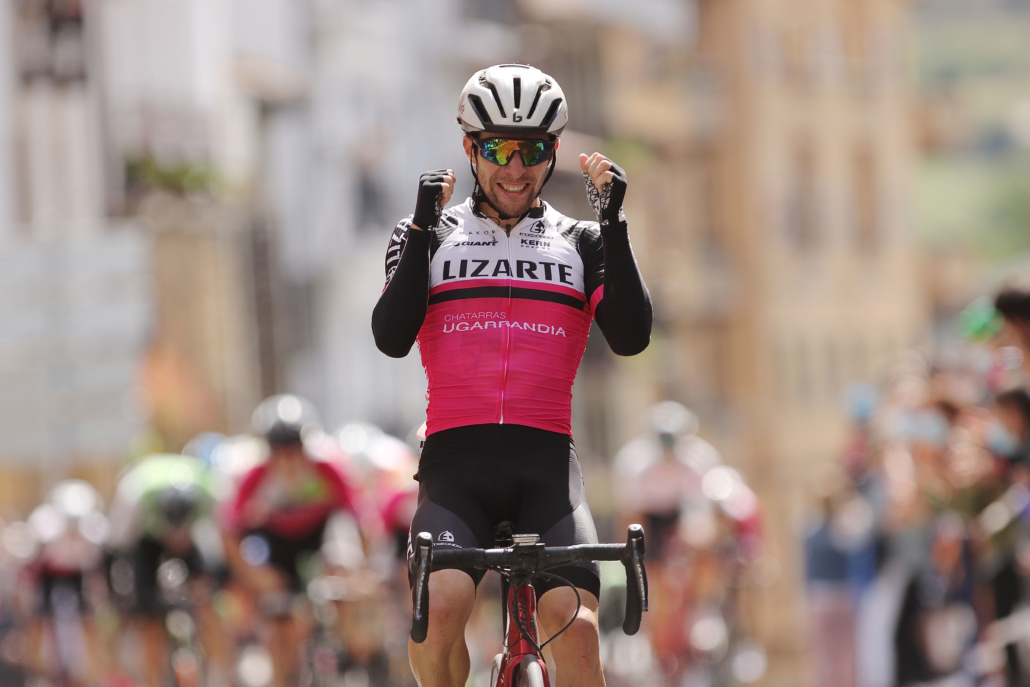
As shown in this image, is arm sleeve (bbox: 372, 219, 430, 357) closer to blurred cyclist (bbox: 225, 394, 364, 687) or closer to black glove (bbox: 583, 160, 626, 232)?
black glove (bbox: 583, 160, 626, 232)

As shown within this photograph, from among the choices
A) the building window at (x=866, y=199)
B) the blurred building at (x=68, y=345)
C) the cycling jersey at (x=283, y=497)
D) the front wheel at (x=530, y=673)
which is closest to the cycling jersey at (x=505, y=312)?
the front wheel at (x=530, y=673)

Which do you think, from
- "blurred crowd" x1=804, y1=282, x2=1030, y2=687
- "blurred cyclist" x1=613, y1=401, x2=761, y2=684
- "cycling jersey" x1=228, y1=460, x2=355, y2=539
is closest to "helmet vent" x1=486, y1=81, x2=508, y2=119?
"blurred crowd" x1=804, y1=282, x2=1030, y2=687

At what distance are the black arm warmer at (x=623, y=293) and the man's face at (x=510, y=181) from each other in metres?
0.38

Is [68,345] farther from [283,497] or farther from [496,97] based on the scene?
[496,97]

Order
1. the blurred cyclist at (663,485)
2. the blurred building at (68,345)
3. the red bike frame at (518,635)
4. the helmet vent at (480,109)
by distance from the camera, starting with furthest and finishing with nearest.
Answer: the blurred building at (68,345) → the blurred cyclist at (663,485) → the helmet vent at (480,109) → the red bike frame at (518,635)

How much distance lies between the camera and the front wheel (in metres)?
6.07

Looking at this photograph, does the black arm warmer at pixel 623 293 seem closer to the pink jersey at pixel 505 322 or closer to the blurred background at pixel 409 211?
the pink jersey at pixel 505 322

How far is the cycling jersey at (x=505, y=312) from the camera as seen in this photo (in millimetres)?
6449

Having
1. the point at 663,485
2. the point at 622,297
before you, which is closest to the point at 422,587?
the point at 622,297

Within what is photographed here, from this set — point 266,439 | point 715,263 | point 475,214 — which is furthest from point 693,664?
point 715,263

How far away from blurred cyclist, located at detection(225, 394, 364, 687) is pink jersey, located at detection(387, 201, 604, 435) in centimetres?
638

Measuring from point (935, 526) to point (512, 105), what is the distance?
7.10m

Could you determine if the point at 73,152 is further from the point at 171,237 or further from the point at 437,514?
the point at 437,514

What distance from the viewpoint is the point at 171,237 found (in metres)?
30.1
